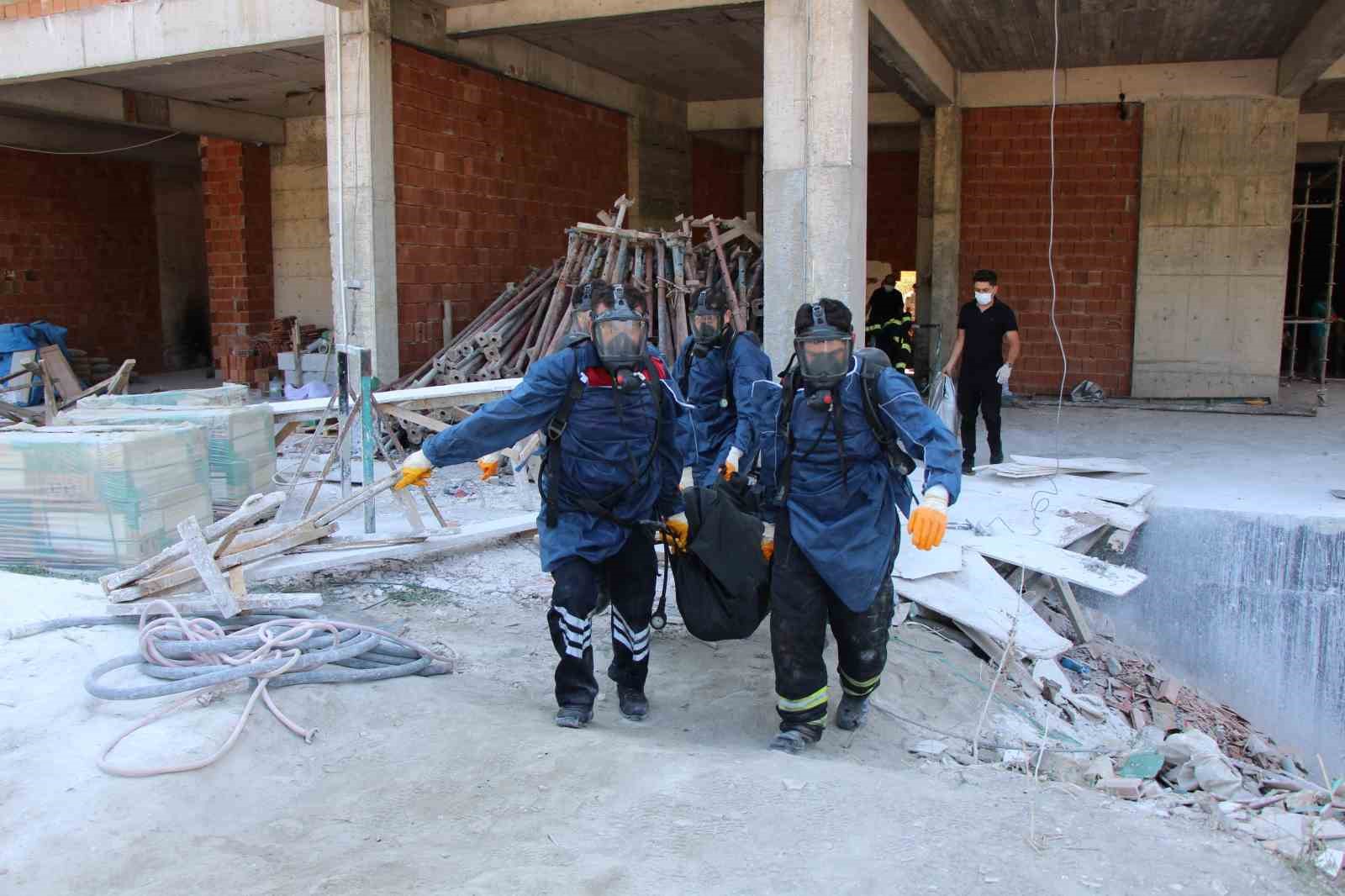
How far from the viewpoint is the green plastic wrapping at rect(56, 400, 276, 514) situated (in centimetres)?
625

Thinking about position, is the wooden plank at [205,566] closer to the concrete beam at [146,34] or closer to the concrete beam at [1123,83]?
the concrete beam at [146,34]

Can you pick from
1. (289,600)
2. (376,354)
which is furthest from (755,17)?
(289,600)

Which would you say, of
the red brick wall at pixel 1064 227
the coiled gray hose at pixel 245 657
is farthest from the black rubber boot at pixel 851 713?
the red brick wall at pixel 1064 227

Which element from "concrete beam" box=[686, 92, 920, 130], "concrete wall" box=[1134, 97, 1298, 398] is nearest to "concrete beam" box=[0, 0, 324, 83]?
"concrete beam" box=[686, 92, 920, 130]

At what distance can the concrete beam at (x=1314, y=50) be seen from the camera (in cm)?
915

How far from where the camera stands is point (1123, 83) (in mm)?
12102

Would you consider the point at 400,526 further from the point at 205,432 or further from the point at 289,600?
the point at 289,600

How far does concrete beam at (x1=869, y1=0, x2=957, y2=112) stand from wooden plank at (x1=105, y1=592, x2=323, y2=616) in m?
6.23

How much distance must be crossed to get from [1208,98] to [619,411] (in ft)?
35.5

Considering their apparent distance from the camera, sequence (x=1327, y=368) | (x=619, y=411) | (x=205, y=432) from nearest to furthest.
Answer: (x=619, y=411) → (x=205, y=432) → (x=1327, y=368)

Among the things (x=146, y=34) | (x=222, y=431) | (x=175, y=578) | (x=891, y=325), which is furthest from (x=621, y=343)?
(x=146, y=34)

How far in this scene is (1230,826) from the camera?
3336 millimetres

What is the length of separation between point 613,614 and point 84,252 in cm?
1551

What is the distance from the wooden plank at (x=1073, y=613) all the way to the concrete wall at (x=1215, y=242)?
7089 mm
